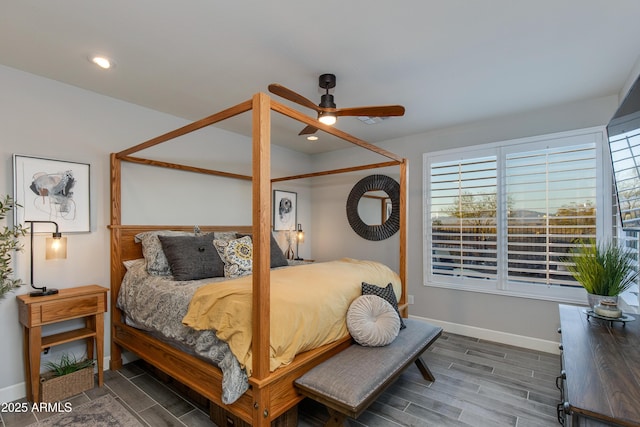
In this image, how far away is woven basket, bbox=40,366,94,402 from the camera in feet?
7.64

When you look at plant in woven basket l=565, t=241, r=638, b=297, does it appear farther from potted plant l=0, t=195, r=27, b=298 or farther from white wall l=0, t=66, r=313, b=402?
potted plant l=0, t=195, r=27, b=298

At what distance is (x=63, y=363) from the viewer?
2625 millimetres

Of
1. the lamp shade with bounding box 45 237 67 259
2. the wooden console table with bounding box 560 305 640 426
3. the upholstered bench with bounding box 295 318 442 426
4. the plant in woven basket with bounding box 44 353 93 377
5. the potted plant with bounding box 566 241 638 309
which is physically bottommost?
the plant in woven basket with bounding box 44 353 93 377

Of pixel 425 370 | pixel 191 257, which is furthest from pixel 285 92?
pixel 425 370

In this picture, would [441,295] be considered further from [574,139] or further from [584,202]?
[574,139]

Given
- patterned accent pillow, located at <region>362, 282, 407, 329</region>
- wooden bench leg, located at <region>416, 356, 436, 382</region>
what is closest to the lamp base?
patterned accent pillow, located at <region>362, 282, 407, 329</region>

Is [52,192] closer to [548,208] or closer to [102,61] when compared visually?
[102,61]

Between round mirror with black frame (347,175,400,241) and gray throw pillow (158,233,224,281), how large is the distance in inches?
90.3

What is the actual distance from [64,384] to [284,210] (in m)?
3.15

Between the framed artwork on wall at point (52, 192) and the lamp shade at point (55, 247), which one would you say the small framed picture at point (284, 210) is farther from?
the lamp shade at point (55, 247)

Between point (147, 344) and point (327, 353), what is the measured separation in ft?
4.85

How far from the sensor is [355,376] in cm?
188

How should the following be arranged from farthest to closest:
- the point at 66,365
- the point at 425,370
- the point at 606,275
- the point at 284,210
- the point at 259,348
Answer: the point at 284,210
the point at 425,370
the point at 66,365
the point at 606,275
the point at 259,348

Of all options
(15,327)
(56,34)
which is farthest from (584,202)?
(15,327)
